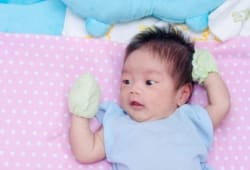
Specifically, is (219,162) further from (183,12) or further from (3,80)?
(3,80)

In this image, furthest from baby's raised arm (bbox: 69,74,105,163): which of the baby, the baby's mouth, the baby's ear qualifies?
the baby's ear

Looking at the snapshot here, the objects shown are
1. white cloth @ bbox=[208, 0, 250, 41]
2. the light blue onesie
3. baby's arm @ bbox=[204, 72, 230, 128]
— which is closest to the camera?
the light blue onesie

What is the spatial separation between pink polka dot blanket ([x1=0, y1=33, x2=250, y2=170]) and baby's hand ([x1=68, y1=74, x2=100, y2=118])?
84 millimetres

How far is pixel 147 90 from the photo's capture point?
1425mm

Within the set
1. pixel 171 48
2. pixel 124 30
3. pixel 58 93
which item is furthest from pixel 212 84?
pixel 58 93

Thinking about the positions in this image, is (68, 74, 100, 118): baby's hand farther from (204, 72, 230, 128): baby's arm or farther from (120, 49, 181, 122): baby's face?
(204, 72, 230, 128): baby's arm

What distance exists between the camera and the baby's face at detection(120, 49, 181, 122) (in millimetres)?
1423

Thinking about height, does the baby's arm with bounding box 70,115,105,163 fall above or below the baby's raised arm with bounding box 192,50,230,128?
below

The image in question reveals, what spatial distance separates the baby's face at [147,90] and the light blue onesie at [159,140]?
25mm

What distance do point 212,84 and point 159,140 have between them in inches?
9.2

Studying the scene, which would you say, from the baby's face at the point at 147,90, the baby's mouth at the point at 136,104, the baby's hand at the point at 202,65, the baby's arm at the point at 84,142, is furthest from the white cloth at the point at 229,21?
the baby's arm at the point at 84,142

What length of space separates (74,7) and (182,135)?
0.51 metres

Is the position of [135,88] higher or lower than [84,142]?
higher

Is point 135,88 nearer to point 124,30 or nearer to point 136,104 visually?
point 136,104
